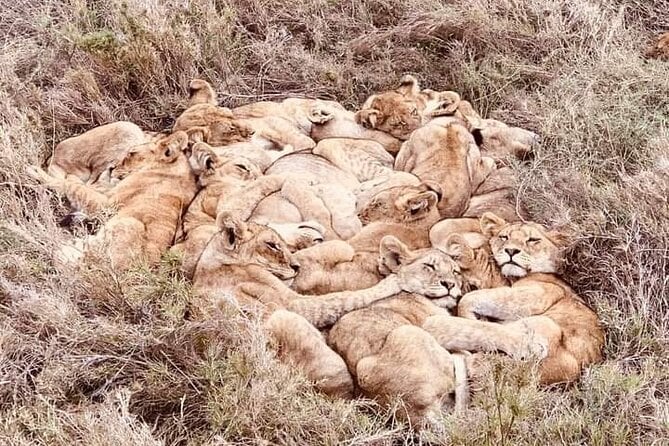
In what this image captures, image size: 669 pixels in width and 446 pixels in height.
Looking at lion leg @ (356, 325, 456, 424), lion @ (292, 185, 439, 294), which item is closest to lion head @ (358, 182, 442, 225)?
lion @ (292, 185, 439, 294)

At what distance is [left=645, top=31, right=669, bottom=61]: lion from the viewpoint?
7.84m

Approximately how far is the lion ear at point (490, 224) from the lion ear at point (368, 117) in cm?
166

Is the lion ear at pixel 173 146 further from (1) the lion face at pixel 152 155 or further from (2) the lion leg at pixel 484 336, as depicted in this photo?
(2) the lion leg at pixel 484 336

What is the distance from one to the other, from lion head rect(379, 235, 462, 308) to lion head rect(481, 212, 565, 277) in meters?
0.38

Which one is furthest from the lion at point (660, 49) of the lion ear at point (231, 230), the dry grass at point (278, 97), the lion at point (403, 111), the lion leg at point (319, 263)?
the lion ear at point (231, 230)

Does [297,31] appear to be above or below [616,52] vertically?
below

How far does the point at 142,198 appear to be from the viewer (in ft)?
21.1

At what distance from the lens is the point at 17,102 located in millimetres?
7574

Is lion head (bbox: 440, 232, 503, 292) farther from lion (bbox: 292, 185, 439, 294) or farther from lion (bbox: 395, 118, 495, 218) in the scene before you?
lion (bbox: 395, 118, 495, 218)

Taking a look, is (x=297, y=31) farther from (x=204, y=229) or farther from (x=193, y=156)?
(x=204, y=229)

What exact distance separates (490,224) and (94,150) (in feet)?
9.92

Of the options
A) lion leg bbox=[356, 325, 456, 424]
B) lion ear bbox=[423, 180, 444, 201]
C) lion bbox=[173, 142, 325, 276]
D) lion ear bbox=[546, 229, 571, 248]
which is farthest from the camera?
lion ear bbox=[423, 180, 444, 201]

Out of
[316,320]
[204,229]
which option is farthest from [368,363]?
[204,229]

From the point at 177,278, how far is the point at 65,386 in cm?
108
